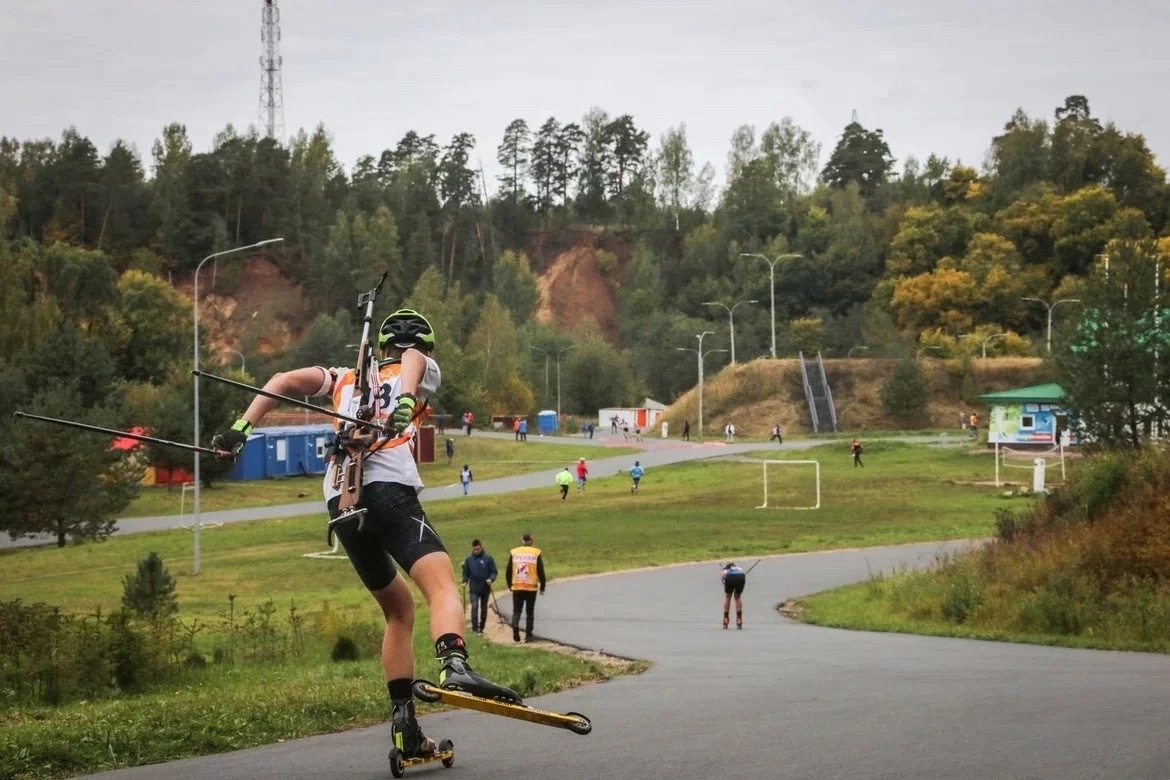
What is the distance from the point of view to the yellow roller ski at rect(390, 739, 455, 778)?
8141 mm

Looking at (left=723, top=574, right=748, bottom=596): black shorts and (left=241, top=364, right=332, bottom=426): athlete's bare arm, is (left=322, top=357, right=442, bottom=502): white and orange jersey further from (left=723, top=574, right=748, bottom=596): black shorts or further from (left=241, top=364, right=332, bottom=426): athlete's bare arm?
(left=723, top=574, right=748, bottom=596): black shorts

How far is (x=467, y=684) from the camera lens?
7.38m

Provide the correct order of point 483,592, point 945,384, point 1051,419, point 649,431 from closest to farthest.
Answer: point 483,592 < point 1051,419 < point 945,384 < point 649,431

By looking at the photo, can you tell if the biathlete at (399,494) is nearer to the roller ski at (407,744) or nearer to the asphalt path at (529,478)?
the roller ski at (407,744)

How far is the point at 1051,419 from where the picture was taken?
7731 centimetres

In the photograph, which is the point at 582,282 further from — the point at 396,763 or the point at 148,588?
the point at 396,763

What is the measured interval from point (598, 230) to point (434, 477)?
109 meters

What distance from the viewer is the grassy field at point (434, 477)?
72.2 metres

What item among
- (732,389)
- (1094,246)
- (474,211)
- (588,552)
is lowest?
(588,552)

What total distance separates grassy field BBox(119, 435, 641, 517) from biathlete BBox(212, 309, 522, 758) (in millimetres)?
60462

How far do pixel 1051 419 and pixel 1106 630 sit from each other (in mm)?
55629

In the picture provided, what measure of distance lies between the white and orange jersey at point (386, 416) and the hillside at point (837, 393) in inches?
4005

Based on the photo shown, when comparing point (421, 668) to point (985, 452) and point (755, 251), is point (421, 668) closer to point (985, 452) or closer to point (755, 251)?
point (985, 452)

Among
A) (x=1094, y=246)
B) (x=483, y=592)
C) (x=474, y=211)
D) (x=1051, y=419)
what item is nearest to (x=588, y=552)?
(x=483, y=592)
